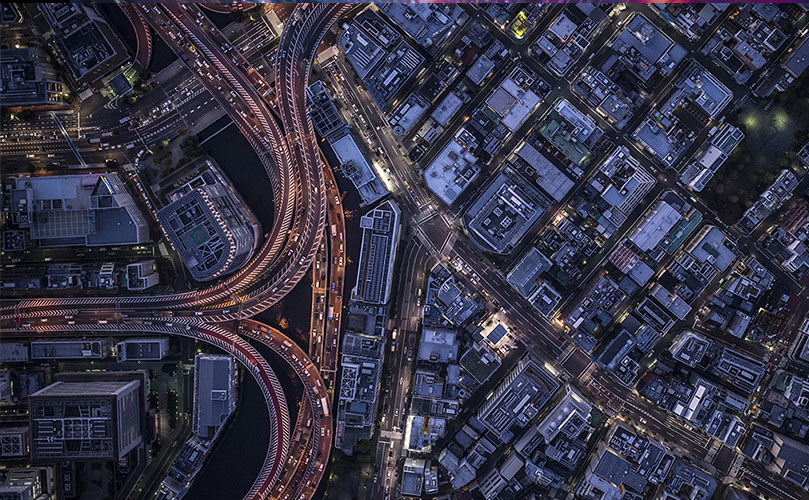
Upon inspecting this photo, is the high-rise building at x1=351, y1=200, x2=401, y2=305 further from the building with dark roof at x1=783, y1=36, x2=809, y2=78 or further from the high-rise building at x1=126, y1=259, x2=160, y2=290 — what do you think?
the building with dark roof at x1=783, y1=36, x2=809, y2=78

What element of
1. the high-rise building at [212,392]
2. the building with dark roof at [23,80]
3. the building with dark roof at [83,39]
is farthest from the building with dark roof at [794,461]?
the building with dark roof at [23,80]

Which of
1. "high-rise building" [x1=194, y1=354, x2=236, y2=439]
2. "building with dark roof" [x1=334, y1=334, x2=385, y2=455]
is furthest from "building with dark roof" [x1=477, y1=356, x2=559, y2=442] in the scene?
"high-rise building" [x1=194, y1=354, x2=236, y2=439]

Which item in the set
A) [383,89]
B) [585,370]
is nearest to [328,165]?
[383,89]

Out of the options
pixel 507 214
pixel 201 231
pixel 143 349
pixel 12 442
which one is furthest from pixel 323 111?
pixel 12 442

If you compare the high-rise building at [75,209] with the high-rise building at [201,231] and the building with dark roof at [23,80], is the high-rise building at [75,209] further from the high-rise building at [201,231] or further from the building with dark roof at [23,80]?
the building with dark roof at [23,80]

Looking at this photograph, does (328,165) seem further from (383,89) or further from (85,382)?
(85,382)

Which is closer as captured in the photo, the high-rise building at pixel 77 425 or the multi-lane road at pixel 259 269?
the high-rise building at pixel 77 425

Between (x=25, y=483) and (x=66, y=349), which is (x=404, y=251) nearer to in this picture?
(x=66, y=349)
